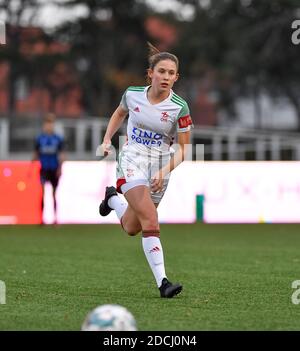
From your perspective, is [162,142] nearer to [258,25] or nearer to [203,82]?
[258,25]

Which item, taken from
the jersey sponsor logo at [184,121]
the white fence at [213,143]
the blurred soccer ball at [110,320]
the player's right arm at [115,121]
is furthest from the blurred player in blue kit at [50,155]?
the blurred soccer ball at [110,320]

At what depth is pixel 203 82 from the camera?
62.5 m

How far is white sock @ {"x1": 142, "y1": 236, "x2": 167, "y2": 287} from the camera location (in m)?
10.4

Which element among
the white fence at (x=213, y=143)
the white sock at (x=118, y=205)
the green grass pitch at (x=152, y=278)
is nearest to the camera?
the green grass pitch at (x=152, y=278)

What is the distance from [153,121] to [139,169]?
0.49 m

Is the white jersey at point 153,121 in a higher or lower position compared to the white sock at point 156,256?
higher

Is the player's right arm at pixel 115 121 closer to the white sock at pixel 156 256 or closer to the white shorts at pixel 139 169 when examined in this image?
the white shorts at pixel 139 169

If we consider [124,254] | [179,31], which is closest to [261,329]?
[124,254]

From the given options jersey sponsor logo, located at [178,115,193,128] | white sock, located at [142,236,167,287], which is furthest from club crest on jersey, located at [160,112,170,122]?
white sock, located at [142,236,167,287]

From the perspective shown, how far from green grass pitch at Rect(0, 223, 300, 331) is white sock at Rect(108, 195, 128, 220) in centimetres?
78

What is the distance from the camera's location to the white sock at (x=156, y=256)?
10.4 m

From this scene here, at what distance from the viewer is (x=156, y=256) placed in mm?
10484

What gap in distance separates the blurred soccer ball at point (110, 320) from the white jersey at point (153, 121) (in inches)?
130

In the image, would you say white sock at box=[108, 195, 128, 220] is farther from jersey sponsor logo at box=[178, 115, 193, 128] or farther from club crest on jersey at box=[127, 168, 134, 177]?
jersey sponsor logo at box=[178, 115, 193, 128]
